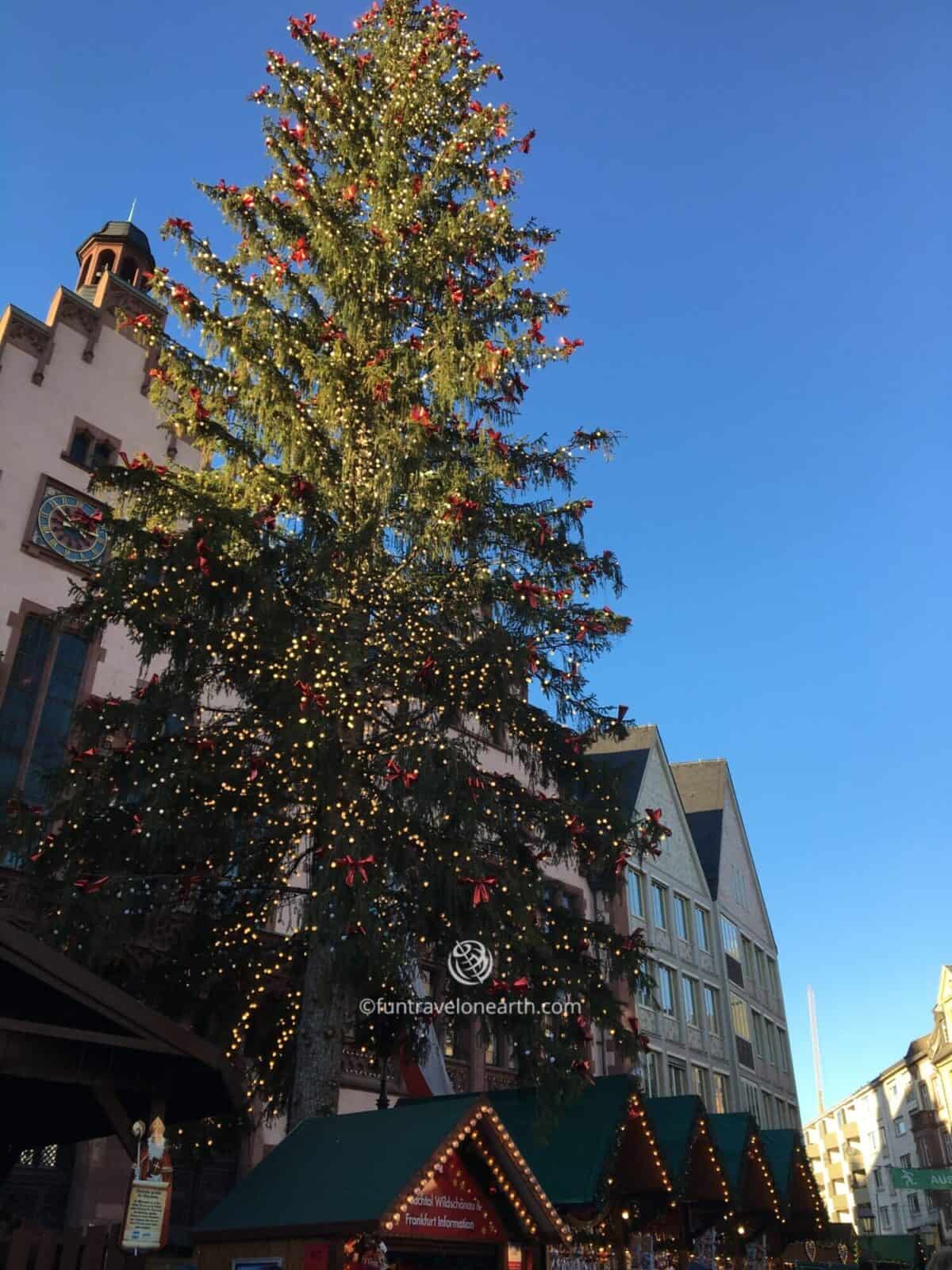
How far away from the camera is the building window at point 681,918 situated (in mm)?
37562

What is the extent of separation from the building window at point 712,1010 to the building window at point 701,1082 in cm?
176

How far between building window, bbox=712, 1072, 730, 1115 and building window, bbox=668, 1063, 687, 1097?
2.76 meters

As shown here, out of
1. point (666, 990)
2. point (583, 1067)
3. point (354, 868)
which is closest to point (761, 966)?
point (666, 990)

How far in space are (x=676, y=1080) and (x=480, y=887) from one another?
85.4 ft

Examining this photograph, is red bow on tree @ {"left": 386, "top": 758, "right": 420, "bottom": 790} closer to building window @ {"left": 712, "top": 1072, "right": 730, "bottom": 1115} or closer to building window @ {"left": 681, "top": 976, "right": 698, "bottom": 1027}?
building window @ {"left": 681, "top": 976, "right": 698, "bottom": 1027}

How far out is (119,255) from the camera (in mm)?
24328

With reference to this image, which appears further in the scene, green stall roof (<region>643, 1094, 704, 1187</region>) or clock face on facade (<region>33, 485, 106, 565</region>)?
clock face on facade (<region>33, 485, 106, 565</region>)

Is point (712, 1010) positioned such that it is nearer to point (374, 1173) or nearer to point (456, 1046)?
point (456, 1046)

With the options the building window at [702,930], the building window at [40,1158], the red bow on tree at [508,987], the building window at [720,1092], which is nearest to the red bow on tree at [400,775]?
the red bow on tree at [508,987]

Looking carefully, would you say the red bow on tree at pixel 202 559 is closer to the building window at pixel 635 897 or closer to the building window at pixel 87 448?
the building window at pixel 87 448

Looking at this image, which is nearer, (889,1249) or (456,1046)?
(456,1046)

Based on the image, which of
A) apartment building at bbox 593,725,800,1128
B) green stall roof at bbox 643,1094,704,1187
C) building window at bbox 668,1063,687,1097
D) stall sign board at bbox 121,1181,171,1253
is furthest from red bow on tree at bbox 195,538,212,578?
building window at bbox 668,1063,687,1097

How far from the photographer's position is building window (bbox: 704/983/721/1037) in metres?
38.0

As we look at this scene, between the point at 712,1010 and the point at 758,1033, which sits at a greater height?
the point at 758,1033
